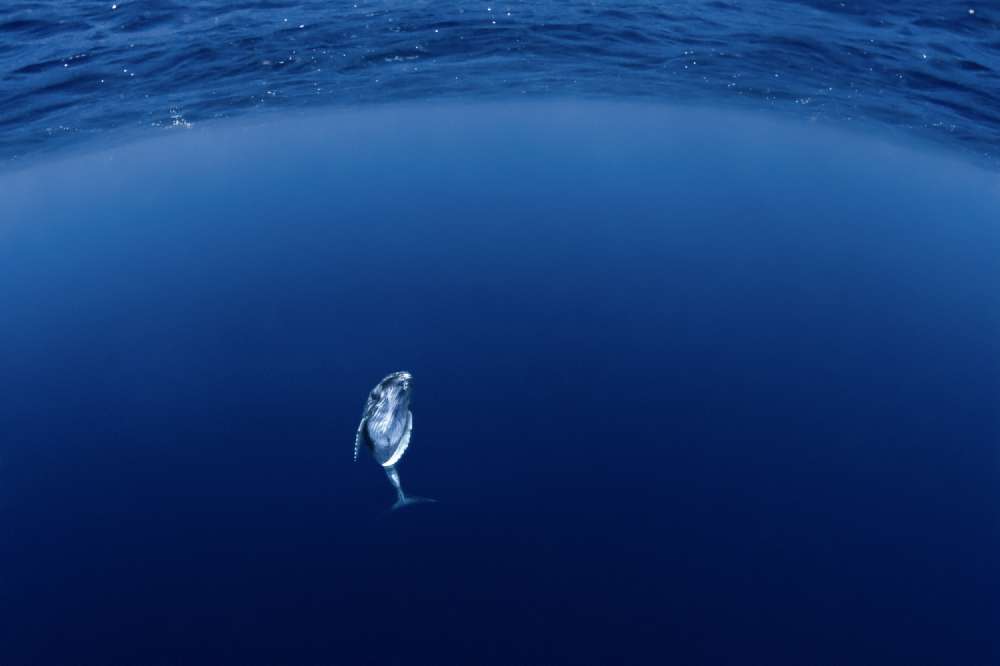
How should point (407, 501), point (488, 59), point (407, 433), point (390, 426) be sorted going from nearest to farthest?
point (407, 501), point (390, 426), point (407, 433), point (488, 59)

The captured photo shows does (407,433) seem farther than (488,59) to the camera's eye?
No

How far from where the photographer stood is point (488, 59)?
4094cm

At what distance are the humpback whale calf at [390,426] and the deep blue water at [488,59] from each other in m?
24.6

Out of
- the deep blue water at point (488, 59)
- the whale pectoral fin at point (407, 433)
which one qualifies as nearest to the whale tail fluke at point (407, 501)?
the whale pectoral fin at point (407, 433)

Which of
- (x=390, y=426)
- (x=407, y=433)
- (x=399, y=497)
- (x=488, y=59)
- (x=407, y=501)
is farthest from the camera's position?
(x=488, y=59)

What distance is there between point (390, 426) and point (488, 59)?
1065 inches

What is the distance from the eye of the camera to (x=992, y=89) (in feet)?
115

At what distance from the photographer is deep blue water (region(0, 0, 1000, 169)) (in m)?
36.6

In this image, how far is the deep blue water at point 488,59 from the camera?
36.6 metres

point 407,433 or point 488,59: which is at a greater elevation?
point 488,59

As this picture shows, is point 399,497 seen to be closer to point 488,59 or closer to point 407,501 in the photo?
point 407,501

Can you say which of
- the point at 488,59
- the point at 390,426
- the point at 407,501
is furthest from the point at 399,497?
the point at 488,59

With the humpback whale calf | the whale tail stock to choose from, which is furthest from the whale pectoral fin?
the whale tail stock

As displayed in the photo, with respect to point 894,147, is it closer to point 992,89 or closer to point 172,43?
point 992,89
